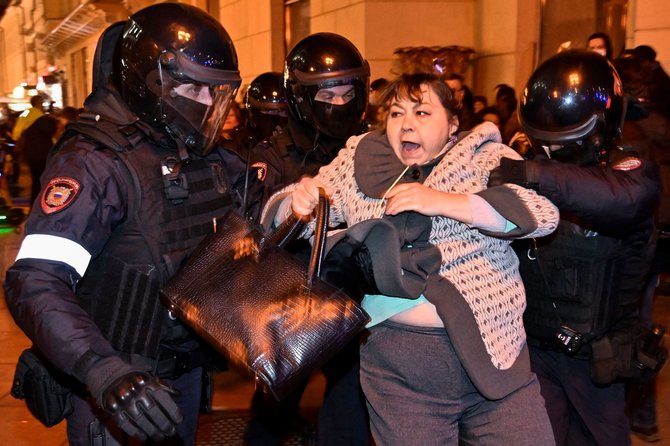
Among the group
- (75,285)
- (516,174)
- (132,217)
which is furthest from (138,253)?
(516,174)

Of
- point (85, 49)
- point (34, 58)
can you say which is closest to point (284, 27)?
point (85, 49)

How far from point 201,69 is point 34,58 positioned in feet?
164

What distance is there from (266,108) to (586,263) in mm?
2890

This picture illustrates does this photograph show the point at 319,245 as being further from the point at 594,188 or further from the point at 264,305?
the point at 594,188

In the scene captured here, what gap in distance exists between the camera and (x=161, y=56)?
2273mm

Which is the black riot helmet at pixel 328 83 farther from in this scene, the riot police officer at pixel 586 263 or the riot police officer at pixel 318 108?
the riot police officer at pixel 586 263

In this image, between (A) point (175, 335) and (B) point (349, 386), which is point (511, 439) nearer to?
(A) point (175, 335)

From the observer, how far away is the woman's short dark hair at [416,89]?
2.34 m

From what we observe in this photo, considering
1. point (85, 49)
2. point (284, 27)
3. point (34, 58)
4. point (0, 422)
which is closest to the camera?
A: point (0, 422)

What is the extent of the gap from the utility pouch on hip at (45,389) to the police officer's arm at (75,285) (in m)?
0.34

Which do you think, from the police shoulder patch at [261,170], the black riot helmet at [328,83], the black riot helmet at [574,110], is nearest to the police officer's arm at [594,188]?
the black riot helmet at [574,110]

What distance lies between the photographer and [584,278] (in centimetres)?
267

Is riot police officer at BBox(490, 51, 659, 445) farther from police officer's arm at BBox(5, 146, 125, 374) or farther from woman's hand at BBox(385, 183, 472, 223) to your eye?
police officer's arm at BBox(5, 146, 125, 374)

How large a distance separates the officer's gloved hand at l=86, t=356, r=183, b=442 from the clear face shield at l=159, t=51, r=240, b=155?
0.83m
